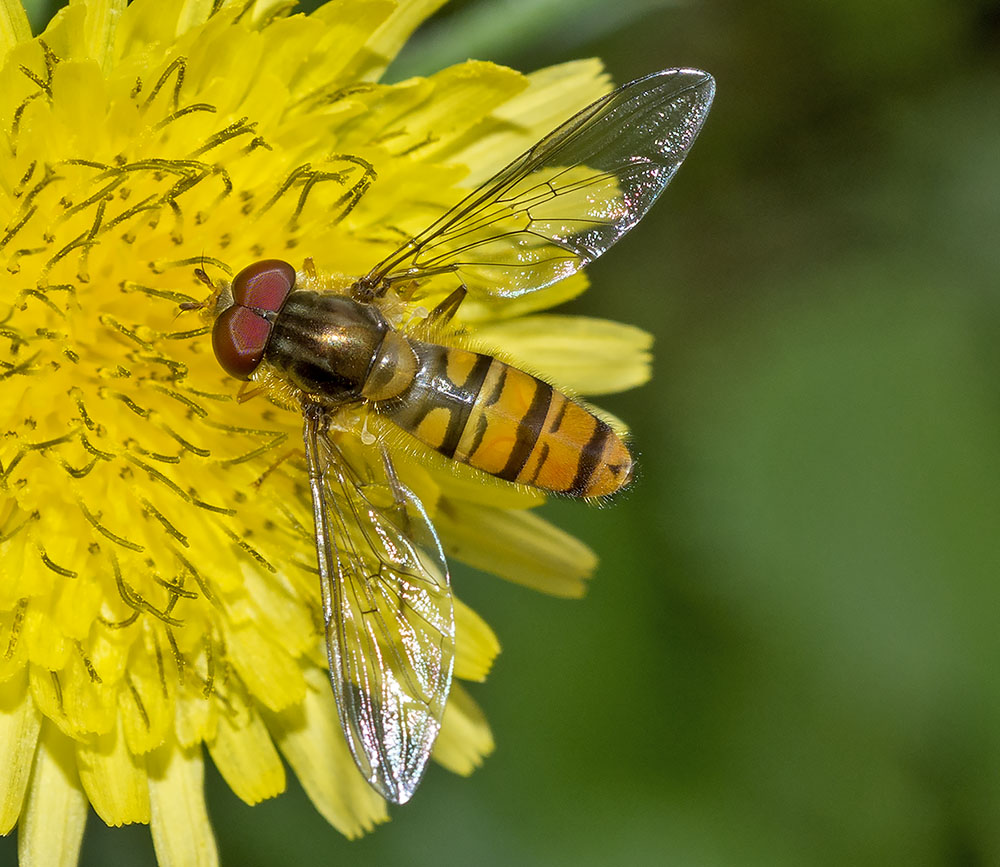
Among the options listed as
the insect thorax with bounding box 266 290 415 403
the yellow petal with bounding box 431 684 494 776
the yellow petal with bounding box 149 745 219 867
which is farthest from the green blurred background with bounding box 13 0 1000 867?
the insect thorax with bounding box 266 290 415 403

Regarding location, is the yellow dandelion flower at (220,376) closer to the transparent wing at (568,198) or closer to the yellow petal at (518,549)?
the transparent wing at (568,198)

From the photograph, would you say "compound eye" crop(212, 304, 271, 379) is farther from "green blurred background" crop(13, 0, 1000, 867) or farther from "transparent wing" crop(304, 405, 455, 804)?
"green blurred background" crop(13, 0, 1000, 867)

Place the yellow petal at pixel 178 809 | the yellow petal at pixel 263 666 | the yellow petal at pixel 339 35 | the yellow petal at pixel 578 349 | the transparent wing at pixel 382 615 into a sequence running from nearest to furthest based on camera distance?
the transparent wing at pixel 382 615 → the yellow petal at pixel 339 35 → the yellow petal at pixel 263 666 → the yellow petal at pixel 178 809 → the yellow petal at pixel 578 349

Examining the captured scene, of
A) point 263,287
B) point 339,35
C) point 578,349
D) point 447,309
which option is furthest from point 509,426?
point 339,35

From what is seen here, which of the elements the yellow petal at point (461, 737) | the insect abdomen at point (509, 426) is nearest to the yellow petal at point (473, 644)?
the yellow petal at point (461, 737)

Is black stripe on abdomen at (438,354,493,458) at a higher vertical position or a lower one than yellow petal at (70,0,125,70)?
lower

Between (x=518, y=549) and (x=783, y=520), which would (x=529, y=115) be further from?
(x=783, y=520)

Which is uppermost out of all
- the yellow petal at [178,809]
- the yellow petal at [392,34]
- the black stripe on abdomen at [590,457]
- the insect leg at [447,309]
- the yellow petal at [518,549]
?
the yellow petal at [392,34]

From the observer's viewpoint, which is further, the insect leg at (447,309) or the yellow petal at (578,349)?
the yellow petal at (578,349)
